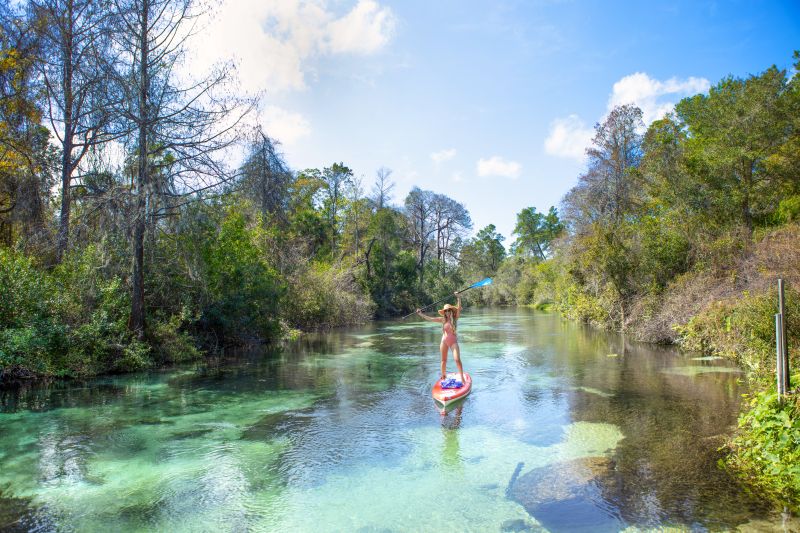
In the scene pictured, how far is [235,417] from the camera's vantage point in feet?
30.6

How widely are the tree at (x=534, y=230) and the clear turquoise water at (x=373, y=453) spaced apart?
5563 cm

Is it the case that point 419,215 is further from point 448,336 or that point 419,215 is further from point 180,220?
point 448,336

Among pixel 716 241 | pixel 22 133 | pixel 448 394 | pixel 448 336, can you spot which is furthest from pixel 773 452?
pixel 22 133

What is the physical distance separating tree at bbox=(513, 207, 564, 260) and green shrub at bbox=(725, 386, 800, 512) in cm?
6210

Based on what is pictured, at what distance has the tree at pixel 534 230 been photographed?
222ft

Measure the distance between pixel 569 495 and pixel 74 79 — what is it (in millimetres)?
17046

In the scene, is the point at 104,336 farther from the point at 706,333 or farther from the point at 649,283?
the point at 649,283

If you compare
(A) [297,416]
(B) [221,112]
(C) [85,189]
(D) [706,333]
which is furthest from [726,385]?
(C) [85,189]

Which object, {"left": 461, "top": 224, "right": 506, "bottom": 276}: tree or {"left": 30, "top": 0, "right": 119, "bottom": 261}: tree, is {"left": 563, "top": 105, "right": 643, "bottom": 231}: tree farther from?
{"left": 461, "top": 224, "right": 506, "bottom": 276}: tree

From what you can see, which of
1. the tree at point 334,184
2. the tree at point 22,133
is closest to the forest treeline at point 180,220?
the tree at point 22,133

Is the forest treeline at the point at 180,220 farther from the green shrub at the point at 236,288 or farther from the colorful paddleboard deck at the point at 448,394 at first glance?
the colorful paddleboard deck at the point at 448,394

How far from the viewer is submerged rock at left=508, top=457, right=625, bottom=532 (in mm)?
5039

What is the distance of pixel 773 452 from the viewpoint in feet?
18.5

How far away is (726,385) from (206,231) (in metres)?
15.1
